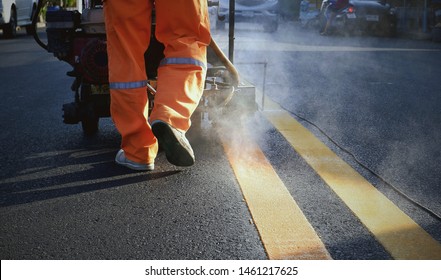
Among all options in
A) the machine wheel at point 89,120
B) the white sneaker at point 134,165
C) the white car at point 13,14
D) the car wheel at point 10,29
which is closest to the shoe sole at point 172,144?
the white sneaker at point 134,165

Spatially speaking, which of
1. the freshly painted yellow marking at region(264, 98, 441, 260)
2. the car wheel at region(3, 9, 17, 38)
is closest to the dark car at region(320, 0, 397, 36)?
the car wheel at region(3, 9, 17, 38)

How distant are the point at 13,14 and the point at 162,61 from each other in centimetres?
1450

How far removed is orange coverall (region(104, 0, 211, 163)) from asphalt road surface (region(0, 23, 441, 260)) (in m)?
0.35

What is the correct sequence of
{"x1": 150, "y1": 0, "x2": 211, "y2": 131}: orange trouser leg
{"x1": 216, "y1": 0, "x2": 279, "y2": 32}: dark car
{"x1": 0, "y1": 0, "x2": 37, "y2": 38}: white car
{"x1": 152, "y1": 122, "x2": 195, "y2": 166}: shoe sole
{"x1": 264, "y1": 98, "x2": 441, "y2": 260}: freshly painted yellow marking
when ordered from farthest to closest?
{"x1": 216, "y1": 0, "x2": 279, "y2": 32}: dark car
{"x1": 0, "y1": 0, "x2": 37, "y2": 38}: white car
{"x1": 150, "y1": 0, "x2": 211, "y2": 131}: orange trouser leg
{"x1": 152, "y1": 122, "x2": 195, "y2": 166}: shoe sole
{"x1": 264, "y1": 98, "x2": 441, "y2": 260}: freshly painted yellow marking

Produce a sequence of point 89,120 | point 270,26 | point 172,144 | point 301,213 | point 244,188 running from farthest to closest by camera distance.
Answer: point 270,26, point 89,120, point 244,188, point 172,144, point 301,213

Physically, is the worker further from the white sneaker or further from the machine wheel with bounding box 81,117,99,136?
the white sneaker

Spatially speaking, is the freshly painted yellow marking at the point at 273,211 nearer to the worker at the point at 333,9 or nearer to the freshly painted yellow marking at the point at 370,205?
the freshly painted yellow marking at the point at 370,205

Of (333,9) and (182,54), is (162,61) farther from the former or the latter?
(333,9)

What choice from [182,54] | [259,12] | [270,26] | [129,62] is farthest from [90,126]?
[270,26]

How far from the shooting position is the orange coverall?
295 cm

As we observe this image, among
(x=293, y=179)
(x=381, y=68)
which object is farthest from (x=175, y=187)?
(x=381, y=68)

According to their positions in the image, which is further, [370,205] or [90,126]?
[90,126]

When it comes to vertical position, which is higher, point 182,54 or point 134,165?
point 182,54

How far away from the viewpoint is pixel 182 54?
119 inches
